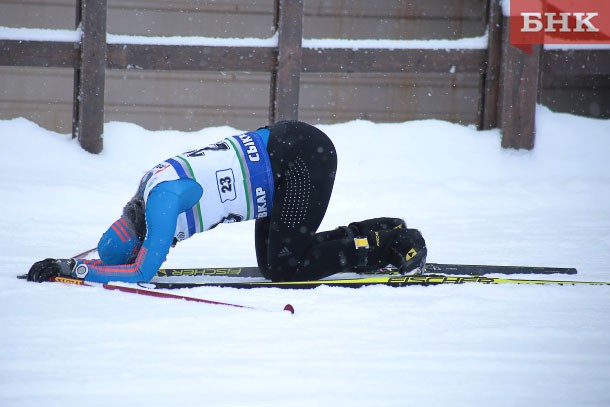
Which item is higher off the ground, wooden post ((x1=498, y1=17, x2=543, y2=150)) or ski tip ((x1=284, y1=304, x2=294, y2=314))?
wooden post ((x1=498, y1=17, x2=543, y2=150))

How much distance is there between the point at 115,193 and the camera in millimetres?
7301

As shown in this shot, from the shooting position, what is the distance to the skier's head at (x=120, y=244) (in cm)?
393

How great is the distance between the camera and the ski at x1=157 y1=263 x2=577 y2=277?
4422mm

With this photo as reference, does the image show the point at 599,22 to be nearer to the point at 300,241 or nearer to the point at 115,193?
the point at 115,193

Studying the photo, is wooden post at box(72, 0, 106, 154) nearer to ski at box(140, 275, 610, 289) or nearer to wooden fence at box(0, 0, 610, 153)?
wooden fence at box(0, 0, 610, 153)

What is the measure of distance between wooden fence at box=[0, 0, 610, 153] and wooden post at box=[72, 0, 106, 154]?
0.01 m

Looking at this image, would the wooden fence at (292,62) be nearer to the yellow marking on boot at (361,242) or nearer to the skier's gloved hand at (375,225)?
the skier's gloved hand at (375,225)

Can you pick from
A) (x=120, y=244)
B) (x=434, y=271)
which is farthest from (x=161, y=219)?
(x=434, y=271)

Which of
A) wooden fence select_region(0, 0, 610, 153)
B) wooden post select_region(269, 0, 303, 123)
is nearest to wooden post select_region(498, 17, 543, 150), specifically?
wooden fence select_region(0, 0, 610, 153)

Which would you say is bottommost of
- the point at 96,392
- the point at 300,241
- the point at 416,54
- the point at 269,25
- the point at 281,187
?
the point at 96,392

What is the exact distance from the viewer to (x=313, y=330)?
10.3 feet

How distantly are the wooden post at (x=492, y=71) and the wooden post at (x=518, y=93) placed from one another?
83 mm

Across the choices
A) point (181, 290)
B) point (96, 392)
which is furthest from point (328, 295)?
point (96, 392)

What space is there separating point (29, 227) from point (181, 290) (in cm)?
264
